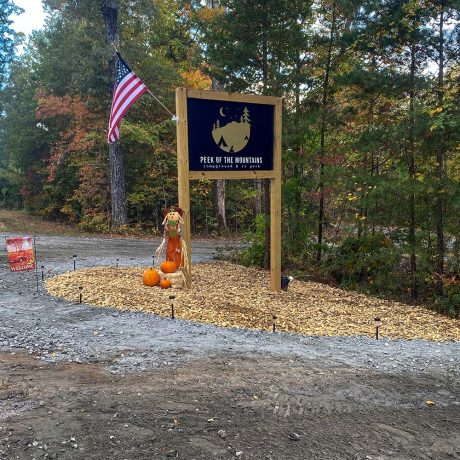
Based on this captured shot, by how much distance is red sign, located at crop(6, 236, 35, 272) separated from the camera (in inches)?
390

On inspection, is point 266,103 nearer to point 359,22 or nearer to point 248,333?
point 359,22

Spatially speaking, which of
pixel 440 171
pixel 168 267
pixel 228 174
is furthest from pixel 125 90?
pixel 440 171

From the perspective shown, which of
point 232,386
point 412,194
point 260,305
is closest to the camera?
point 232,386

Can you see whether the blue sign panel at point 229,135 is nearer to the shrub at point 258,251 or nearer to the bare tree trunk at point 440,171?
the bare tree trunk at point 440,171

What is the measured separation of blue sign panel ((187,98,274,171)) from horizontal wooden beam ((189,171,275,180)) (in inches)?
3.2

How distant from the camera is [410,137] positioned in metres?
9.55

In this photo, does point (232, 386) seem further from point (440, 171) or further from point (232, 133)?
point (440, 171)

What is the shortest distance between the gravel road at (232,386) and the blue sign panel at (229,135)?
344 centimetres

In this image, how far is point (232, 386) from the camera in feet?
14.4

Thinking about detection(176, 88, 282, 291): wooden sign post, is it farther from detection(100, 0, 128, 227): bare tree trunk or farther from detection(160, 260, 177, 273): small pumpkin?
detection(100, 0, 128, 227): bare tree trunk

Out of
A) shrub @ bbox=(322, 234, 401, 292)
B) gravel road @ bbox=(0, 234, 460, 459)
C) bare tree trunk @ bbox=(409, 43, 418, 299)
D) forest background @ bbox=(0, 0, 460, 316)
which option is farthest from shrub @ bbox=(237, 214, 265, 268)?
gravel road @ bbox=(0, 234, 460, 459)

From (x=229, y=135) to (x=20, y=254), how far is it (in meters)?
5.51

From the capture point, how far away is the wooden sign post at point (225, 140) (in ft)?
27.8

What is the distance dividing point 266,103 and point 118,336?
225 inches
